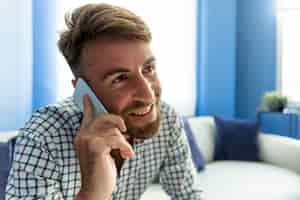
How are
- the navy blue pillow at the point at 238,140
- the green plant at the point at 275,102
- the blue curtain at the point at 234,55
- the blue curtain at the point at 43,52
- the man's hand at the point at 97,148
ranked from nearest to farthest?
1. the man's hand at the point at 97,148
2. the blue curtain at the point at 43,52
3. the navy blue pillow at the point at 238,140
4. the green plant at the point at 275,102
5. the blue curtain at the point at 234,55

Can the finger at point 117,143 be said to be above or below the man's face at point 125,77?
below

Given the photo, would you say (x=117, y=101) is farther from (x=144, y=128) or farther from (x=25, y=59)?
(x=25, y=59)

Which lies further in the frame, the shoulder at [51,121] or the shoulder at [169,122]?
the shoulder at [169,122]

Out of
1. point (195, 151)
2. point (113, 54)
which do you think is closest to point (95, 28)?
point (113, 54)

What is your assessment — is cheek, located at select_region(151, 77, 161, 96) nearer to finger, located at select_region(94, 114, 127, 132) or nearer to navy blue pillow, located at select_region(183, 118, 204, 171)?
finger, located at select_region(94, 114, 127, 132)

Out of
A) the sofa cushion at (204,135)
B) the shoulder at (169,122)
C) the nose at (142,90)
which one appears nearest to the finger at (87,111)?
the nose at (142,90)

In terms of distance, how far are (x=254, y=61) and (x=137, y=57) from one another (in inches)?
134

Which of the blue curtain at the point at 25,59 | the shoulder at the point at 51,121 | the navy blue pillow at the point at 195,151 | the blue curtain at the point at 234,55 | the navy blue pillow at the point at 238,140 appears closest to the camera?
the shoulder at the point at 51,121

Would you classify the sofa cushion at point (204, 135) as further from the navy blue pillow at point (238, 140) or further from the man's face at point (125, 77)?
the man's face at point (125, 77)

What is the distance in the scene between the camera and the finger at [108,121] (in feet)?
2.57

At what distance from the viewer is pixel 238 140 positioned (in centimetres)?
315

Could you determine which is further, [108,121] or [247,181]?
[247,181]

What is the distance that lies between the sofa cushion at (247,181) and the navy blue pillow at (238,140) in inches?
3.3

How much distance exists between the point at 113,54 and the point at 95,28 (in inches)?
2.8
